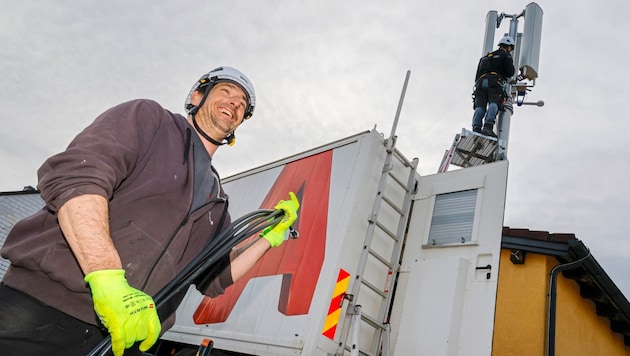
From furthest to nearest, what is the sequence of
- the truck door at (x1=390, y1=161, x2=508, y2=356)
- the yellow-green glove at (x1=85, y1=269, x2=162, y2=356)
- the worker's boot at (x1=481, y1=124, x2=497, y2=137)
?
the worker's boot at (x1=481, y1=124, x2=497, y2=137) < the truck door at (x1=390, y1=161, x2=508, y2=356) < the yellow-green glove at (x1=85, y1=269, x2=162, y2=356)

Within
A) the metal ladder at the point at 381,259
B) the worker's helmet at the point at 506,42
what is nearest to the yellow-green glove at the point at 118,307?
the metal ladder at the point at 381,259

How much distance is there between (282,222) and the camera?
2.47 meters

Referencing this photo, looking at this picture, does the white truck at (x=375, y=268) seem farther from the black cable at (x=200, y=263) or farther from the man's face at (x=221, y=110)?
the man's face at (x=221, y=110)

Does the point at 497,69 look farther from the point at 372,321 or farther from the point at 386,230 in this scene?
the point at 372,321

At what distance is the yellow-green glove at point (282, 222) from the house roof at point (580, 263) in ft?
16.7

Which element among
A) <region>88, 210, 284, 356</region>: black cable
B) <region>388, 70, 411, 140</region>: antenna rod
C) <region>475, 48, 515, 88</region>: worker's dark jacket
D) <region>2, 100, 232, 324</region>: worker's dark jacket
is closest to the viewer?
<region>2, 100, 232, 324</region>: worker's dark jacket

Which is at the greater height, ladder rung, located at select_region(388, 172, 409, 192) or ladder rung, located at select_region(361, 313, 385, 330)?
Result: ladder rung, located at select_region(388, 172, 409, 192)

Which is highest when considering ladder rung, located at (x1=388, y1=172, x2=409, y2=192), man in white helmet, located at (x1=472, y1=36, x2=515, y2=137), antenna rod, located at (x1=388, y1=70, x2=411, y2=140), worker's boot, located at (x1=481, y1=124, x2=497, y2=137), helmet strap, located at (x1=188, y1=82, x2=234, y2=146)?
man in white helmet, located at (x1=472, y1=36, x2=515, y2=137)

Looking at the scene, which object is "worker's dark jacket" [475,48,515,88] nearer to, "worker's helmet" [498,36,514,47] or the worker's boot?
"worker's helmet" [498,36,514,47]

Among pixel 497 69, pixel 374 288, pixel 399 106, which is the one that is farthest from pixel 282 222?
pixel 497 69

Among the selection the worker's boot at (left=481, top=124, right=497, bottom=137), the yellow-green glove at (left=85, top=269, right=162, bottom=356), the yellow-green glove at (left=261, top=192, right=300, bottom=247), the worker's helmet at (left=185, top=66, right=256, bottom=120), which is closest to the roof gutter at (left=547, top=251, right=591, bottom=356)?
the worker's boot at (left=481, top=124, right=497, bottom=137)

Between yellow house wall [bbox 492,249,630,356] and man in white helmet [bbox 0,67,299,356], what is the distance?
6555 millimetres

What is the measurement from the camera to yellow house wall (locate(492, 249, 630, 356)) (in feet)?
22.5

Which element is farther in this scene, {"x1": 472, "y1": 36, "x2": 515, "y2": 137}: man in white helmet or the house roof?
{"x1": 472, "y1": 36, "x2": 515, "y2": 137}: man in white helmet
